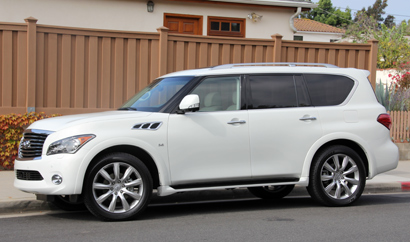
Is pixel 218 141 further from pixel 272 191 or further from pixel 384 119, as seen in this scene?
pixel 384 119

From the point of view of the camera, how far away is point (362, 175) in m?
7.32

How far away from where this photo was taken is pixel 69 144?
608 cm

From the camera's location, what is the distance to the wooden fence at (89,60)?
1034 cm

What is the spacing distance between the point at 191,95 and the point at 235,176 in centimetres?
122

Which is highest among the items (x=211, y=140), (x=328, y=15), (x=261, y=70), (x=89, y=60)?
(x=328, y=15)

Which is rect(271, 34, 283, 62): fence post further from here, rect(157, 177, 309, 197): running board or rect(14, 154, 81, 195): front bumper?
rect(14, 154, 81, 195): front bumper

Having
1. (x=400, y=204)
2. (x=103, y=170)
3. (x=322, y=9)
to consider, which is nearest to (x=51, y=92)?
(x=103, y=170)

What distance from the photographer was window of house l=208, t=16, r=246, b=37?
1525 centimetres

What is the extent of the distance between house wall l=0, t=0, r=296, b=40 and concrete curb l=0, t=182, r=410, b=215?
7493 millimetres

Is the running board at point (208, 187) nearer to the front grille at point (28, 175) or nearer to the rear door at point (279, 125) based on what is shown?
the rear door at point (279, 125)

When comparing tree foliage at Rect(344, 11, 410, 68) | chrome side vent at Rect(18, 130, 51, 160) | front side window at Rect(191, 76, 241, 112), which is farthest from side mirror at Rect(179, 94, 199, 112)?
tree foliage at Rect(344, 11, 410, 68)

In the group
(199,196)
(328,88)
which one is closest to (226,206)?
(199,196)

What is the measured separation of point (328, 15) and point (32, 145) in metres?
83.0

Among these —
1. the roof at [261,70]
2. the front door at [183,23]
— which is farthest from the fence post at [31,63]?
the front door at [183,23]
